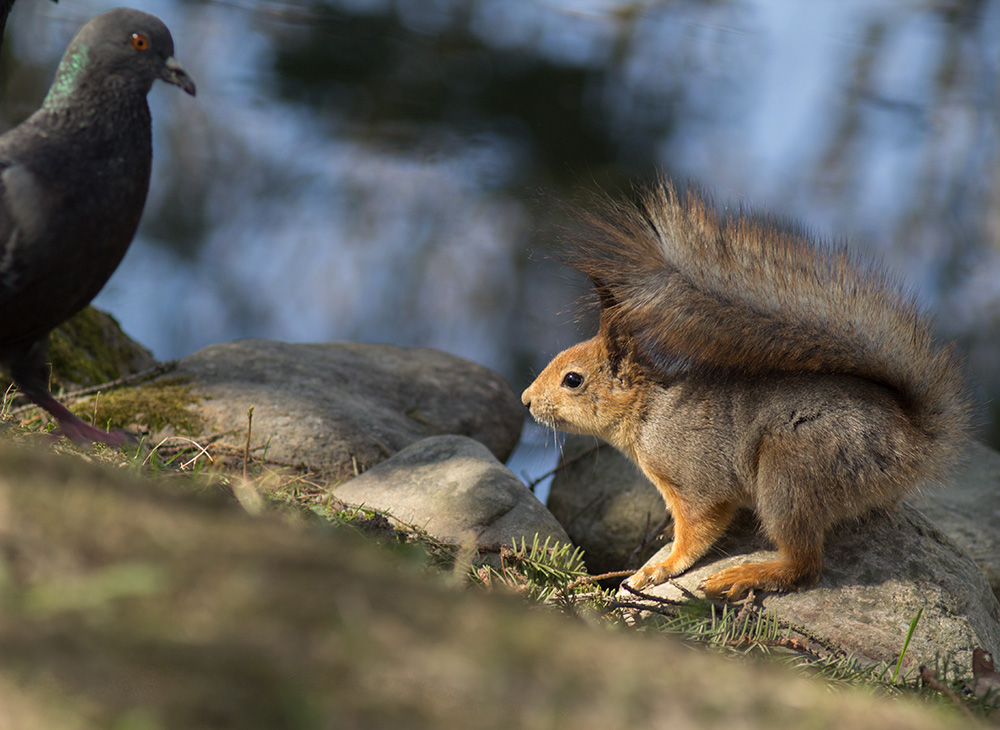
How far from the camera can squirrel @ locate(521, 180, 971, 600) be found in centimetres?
237

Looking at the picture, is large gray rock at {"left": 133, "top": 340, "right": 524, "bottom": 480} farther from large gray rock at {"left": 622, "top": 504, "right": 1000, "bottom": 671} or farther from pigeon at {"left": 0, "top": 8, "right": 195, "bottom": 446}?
large gray rock at {"left": 622, "top": 504, "right": 1000, "bottom": 671}

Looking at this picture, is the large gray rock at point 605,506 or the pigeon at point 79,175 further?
the large gray rock at point 605,506

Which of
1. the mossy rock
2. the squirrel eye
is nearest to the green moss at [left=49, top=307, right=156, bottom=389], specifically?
the mossy rock

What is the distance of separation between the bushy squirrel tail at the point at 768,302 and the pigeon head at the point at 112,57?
4.25 ft

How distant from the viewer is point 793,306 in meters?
2.47

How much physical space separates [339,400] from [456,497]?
3.95 feet

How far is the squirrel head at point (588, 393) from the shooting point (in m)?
2.96

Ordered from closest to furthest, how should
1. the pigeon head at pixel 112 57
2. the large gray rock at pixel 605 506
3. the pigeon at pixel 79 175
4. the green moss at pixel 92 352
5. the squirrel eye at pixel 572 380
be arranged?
the pigeon at pixel 79 175 < the pigeon head at pixel 112 57 < the squirrel eye at pixel 572 380 < the large gray rock at pixel 605 506 < the green moss at pixel 92 352

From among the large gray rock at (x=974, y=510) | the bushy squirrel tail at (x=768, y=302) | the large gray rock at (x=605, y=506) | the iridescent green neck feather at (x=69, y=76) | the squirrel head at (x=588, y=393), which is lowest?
the large gray rock at (x=605, y=506)

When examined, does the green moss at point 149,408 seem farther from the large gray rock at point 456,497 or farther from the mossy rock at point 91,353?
the large gray rock at point 456,497

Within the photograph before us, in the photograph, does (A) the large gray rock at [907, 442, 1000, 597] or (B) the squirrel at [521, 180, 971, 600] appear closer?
(B) the squirrel at [521, 180, 971, 600]

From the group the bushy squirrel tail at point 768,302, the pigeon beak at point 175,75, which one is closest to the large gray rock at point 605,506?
the bushy squirrel tail at point 768,302

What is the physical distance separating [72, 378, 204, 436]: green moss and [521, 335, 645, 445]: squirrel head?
1425mm

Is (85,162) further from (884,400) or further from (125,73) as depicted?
(884,400)
